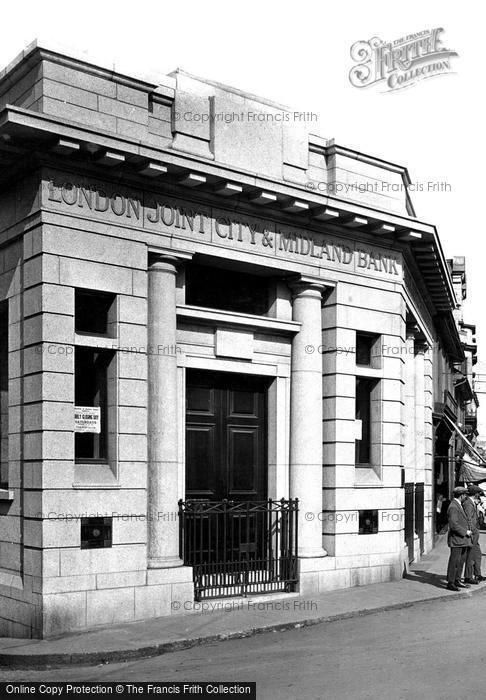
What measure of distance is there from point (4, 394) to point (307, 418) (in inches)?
205

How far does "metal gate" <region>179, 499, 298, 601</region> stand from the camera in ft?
44.3

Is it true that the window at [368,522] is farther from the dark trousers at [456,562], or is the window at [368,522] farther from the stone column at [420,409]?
the stone column at [420,409]

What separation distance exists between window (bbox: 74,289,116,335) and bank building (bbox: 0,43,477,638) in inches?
1.3

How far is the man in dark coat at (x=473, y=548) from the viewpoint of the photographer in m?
15.9

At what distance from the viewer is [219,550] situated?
14219mm

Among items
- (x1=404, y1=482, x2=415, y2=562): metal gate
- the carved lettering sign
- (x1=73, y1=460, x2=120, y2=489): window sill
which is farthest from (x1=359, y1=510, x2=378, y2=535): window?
(x1=73, y1=460, x2=120, y2=489): window sill

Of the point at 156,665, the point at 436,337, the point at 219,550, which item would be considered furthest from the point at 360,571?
the point at 436,337

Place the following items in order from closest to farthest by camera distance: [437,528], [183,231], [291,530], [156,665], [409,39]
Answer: [156,665]
[183,231]
[291,530]
[409,39]
[437,528]

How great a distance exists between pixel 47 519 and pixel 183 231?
16.1 ft

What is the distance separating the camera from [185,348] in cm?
1418

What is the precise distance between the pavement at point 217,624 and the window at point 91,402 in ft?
8.35

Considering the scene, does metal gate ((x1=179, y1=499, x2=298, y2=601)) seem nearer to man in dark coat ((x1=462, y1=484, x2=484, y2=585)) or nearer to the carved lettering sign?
man in dark coat ((x1=462, y1=484, x2=484, y2=585))

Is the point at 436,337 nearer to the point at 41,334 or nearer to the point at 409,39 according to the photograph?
the point at 409,39

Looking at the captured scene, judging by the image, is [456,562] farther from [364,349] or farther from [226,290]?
[226,290]
